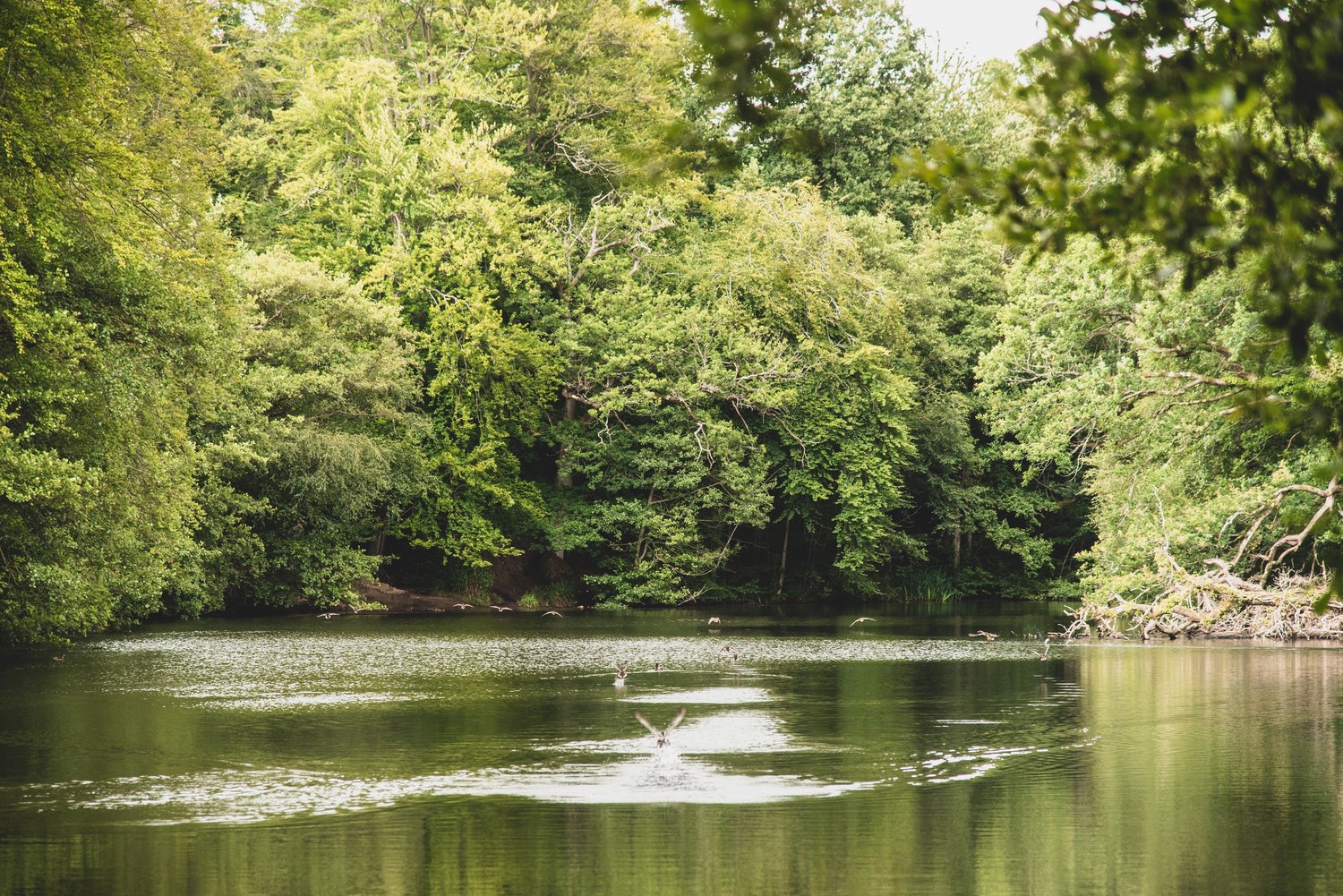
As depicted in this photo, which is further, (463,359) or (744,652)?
(463,359)

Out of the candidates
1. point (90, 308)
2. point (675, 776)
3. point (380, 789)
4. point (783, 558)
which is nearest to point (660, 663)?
point (90, 308)

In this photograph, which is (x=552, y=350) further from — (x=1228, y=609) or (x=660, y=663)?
(x=1228, y=609)

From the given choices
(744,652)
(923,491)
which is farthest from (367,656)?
(923,491)

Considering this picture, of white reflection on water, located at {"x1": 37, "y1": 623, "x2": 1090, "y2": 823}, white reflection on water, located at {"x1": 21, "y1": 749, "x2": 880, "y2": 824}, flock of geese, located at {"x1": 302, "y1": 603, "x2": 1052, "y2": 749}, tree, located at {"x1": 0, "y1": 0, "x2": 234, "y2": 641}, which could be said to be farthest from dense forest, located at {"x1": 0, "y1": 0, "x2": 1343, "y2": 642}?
white reflection on water, located at {"x1": 21, "y1": 749, "x2": 880, "y2": 824}

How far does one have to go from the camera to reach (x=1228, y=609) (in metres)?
30.5

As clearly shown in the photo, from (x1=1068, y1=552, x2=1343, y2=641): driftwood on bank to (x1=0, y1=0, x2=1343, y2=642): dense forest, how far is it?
137 millimetres

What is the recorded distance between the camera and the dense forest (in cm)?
2397

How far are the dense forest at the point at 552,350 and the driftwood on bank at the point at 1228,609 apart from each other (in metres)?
0.14

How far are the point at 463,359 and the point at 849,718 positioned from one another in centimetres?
3052

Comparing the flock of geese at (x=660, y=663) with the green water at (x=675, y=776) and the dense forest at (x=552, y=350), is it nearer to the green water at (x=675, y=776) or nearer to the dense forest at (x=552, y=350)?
the green water at (x=675, y=776)

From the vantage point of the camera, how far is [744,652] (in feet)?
102

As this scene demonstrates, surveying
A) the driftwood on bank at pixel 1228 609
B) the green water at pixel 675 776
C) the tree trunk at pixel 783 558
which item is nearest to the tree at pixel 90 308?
the green water at pixel 675 776

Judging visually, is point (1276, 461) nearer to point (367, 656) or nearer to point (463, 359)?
point (367, 656)

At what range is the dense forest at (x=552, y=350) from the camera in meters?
24.0
